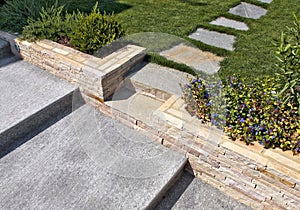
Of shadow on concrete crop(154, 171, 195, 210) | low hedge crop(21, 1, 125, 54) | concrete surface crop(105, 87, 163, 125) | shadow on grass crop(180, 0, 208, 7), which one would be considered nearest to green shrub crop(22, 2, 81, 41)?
A: low hedge crop(21, 1, 125, 54)

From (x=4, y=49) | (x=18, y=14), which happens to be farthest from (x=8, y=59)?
(x=18, y=14)

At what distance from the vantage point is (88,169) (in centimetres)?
272

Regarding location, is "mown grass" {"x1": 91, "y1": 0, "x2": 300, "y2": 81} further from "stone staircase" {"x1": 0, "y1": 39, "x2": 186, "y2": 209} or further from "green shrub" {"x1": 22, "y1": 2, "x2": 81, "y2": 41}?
"stone staircase" {"x1": 0, "y1": 39, "x2": 186, "y2": 209}

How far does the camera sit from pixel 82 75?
11.2ft

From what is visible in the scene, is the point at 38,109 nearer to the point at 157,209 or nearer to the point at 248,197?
the point at 157,209

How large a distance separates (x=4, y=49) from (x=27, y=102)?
4.75ft

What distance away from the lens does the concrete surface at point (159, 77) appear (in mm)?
3495

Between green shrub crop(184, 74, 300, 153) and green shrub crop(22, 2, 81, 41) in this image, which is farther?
green shrub crop(22, 2, 81, 41)

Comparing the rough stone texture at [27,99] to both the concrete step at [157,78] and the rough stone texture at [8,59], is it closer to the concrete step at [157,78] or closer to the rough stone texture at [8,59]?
the rough stone texture at [8,59]

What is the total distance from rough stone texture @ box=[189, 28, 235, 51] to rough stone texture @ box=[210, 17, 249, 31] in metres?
0.51

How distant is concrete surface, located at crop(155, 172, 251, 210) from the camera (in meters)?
2.54

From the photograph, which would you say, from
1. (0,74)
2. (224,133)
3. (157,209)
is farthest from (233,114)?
(0,74)

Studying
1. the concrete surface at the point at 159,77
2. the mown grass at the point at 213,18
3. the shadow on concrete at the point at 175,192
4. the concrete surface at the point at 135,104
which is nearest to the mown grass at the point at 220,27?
the mown grass at the point at 213,18

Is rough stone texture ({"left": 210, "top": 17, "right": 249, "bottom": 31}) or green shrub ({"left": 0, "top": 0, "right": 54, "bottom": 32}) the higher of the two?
green shrub ({"left": 0, "top": 0, "right": 54, "bottom": 32})
